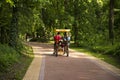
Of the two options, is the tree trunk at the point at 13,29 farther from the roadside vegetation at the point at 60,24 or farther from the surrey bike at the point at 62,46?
the surrey bike at the point at 62,46


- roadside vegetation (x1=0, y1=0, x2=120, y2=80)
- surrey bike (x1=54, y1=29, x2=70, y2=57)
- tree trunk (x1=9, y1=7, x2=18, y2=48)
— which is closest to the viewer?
roadside vegetation (x1=0, y1=0, x2=120, y2=80)

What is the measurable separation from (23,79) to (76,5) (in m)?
31.9

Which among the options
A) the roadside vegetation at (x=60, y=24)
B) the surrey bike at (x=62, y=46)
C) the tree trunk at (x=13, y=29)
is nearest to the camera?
the roadside vegetation at (x=60, y=24)

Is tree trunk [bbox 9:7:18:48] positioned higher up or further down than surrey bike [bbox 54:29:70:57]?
higher up

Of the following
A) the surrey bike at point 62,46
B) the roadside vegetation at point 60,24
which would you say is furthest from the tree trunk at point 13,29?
the surrey bike at point 62,46

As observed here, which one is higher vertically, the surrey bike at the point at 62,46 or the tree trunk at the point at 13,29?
the tree trunk at the point at 13,29

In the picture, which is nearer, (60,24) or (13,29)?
(13,29)

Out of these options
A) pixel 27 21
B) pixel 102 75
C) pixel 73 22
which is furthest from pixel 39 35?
pixel 102 75

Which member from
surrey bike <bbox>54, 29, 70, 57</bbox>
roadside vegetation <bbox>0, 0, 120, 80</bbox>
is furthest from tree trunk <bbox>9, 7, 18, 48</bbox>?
surrey bike <bbox>54, 29, 70, 57</bbox>

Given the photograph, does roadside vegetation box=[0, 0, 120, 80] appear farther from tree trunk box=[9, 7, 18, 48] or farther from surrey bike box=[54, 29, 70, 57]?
surrey bike box=[54, 29, 70, 57]

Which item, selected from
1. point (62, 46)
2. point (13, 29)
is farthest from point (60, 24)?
point (13, 29)

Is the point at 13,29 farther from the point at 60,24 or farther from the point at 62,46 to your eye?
the point at 60,24

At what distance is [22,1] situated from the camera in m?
24.3

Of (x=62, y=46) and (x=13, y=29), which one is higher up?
(x=13, y=29)
